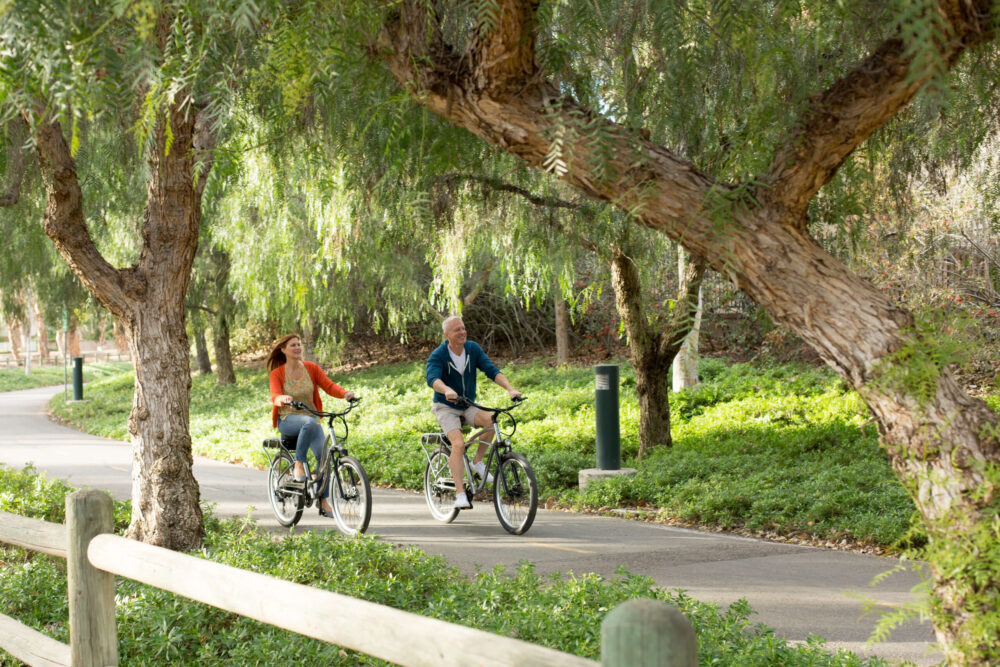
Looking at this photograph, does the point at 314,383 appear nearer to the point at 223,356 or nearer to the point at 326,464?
the point at 326,464

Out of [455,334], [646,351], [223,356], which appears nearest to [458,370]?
[455,334]

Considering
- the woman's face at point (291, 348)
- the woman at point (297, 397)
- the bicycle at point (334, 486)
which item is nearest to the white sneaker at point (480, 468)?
the bicycle at point (334, 486)

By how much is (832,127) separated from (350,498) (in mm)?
6774

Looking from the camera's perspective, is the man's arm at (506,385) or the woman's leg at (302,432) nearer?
the man's arm at (506,385)

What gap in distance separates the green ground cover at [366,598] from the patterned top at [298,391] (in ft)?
7.88

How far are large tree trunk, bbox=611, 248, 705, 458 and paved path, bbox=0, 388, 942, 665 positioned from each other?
2.81m

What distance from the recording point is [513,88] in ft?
14.4

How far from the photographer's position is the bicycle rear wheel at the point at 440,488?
10258 millimetres

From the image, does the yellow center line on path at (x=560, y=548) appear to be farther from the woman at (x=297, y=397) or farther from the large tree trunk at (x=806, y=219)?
the large tree trunk at (x=806, y=219)

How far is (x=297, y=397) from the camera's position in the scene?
985cm

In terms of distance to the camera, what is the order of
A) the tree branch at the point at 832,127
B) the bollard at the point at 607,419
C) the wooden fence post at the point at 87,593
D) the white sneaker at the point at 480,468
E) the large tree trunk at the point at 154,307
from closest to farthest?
1. the tree branch at the point at 832,127
2. the wooden fence post at the point at 87,593
3. the large tree trunk at the point at 154,307
4. the white sneaker at the point at 480,468
5. the bollard at the point at 607,419

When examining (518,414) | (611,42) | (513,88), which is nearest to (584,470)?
(518,414)

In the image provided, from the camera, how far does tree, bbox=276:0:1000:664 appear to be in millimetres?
3207

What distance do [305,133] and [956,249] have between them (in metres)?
12.7
